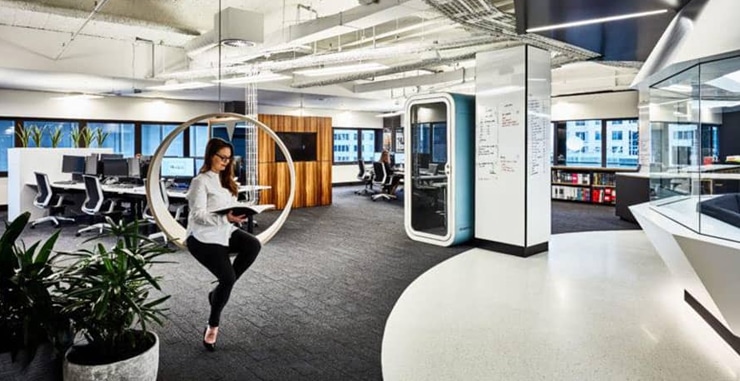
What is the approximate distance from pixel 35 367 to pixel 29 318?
245 millimetres

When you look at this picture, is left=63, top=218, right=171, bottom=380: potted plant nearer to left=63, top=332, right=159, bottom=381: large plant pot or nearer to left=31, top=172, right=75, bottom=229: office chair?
left=63, top=332, right=159, bottom=381: large plant pot

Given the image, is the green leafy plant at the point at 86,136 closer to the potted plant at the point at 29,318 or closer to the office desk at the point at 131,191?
the office desk at the point at 131,191

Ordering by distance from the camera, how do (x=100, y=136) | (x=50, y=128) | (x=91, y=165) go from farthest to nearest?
(x=50, y=128) < (x=100, y=136) < (x=91, y=165)

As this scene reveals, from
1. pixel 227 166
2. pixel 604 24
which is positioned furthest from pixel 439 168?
pixel 227 166

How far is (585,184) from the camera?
38.0 feet

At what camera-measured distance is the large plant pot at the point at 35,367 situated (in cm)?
223

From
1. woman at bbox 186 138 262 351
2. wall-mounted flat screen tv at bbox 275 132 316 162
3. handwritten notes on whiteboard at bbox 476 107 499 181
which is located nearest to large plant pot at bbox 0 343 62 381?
woman at bbox 186 138 262 351

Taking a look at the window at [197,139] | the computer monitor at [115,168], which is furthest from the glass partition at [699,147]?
the window at [197,139]

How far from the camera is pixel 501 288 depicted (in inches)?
187

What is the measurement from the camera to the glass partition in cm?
346

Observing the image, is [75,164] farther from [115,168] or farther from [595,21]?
[595,21]

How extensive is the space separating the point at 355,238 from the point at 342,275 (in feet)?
7.10

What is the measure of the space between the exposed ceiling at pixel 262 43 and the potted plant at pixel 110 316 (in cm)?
224

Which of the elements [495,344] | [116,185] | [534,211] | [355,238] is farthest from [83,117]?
[495,344]
